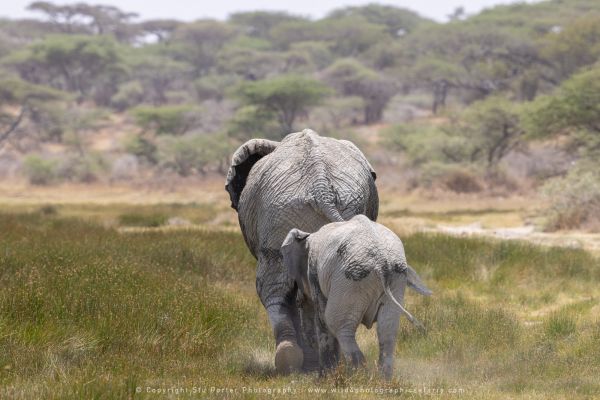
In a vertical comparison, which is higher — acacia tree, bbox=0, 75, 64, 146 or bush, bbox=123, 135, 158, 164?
acacia tree, bbox=0, 75, 64, 146

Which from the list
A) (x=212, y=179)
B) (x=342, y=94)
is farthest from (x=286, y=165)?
(x=342, y=94)

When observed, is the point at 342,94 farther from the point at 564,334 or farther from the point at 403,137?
the point at 564,334

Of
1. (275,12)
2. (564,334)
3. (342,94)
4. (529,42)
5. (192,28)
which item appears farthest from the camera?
(275,12)

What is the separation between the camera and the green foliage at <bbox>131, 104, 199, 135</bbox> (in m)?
42.6

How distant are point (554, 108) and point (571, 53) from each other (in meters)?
18.3

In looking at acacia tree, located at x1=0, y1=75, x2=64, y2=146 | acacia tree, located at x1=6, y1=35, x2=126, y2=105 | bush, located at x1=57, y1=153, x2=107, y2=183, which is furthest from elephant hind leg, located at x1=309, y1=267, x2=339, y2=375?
acacia tree, located at x1=6, y1=35, x2=126, y2=105

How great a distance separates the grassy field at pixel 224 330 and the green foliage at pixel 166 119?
31.7 metres

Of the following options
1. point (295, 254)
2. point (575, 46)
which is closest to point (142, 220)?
point (295, 254)

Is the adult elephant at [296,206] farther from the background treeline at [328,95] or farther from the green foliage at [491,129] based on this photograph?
the green foliage at [491,129]

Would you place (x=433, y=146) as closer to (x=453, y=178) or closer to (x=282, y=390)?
(x=453, y=178)

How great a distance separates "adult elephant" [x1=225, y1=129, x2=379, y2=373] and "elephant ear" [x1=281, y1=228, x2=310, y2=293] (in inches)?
5.1

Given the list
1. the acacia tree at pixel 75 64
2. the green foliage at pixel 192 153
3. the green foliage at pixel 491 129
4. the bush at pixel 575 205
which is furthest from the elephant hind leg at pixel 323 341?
the acacia tree at pixel 75 64

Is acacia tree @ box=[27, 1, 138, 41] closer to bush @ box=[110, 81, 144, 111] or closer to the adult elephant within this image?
bush @ box=[110, 81, 144, 111]

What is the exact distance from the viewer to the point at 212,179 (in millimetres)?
37219
